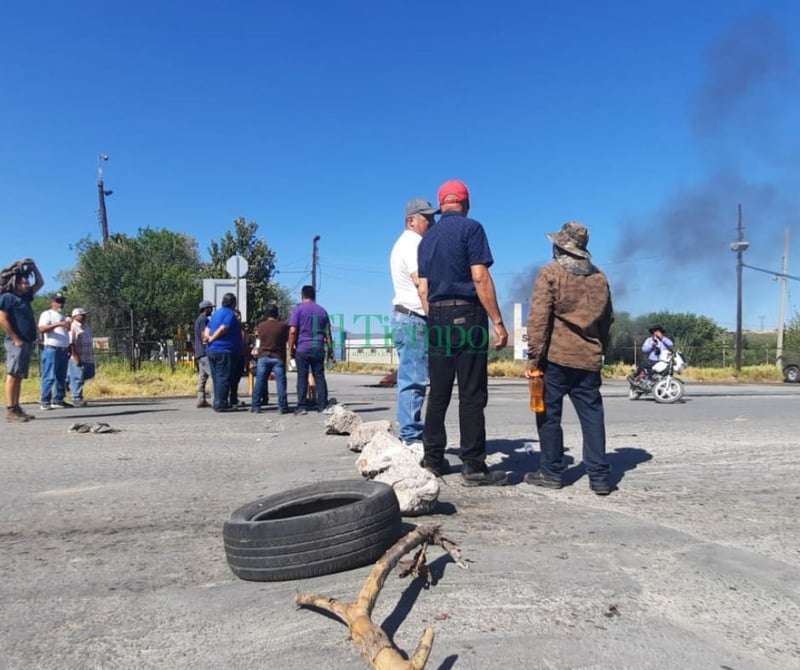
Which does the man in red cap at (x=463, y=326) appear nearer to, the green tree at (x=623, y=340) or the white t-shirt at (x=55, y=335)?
the white t-shirt at (x=55, y=335)

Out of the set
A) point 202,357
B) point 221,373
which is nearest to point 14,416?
point 221,373

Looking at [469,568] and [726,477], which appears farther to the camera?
[726,477]

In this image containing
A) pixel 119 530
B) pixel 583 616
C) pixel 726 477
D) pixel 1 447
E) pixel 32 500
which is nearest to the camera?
pixel 583 616

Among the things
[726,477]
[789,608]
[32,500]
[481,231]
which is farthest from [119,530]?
[726,477]

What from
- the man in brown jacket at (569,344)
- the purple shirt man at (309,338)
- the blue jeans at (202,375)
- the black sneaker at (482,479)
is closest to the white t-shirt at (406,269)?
the man in brown jacket at (569,344)

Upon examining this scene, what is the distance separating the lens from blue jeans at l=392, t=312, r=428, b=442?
526 centimetres

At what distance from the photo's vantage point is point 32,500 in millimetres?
4609

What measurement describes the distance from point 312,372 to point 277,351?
0.73 meters

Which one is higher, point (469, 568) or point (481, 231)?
point (481, 231)

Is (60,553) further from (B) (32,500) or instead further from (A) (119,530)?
(B) (32,500)

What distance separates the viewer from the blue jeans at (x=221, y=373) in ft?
32.7

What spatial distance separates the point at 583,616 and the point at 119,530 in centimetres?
269

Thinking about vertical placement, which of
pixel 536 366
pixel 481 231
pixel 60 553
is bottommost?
→ pixel 60 553

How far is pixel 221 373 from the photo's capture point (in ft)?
32.8
